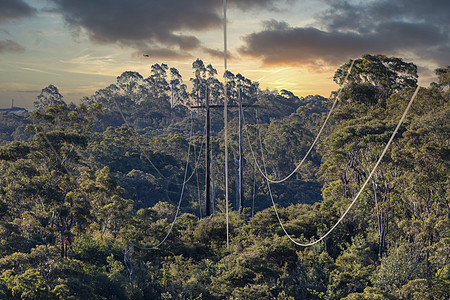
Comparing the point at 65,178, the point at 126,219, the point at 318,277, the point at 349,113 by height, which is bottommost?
the point at 318,277

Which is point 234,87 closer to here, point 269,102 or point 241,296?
point 269,102

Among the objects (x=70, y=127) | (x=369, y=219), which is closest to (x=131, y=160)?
(x=70, y=127)

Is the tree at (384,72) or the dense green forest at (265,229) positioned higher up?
the tree at (384,72)

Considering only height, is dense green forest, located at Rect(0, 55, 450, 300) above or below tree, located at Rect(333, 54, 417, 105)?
below

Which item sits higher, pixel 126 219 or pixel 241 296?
pixel 126 219

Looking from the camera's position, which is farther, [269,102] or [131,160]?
[269,102]

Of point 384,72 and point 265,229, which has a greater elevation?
point 384,72

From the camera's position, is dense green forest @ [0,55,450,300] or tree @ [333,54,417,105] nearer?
dense green forest @ [0,55,450,300]

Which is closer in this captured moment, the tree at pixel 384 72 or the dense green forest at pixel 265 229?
the dense green forest at pixel 265 229

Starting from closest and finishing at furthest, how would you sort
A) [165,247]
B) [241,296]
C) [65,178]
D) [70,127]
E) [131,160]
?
[241,296] < [165,247] < [65,178] < [70,127] < [131,160]

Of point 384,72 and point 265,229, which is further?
point 384,72

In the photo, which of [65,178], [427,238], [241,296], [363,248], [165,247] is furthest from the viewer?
[65,178]
